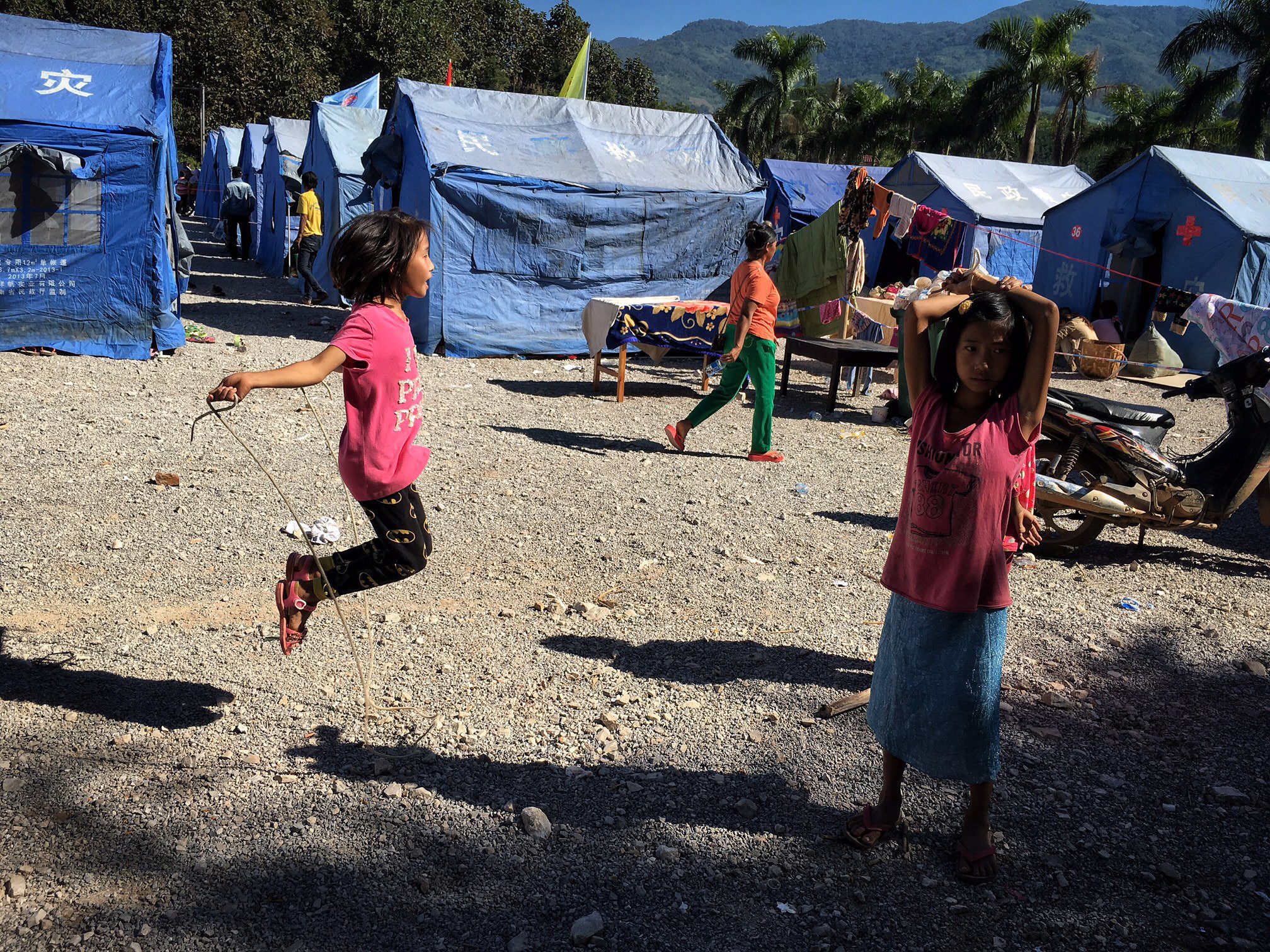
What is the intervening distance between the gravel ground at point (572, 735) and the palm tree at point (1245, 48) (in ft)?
94.6

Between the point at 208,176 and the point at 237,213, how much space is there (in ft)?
33.6

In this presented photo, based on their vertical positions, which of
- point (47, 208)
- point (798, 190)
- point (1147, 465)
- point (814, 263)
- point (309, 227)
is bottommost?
point (1147, 465)

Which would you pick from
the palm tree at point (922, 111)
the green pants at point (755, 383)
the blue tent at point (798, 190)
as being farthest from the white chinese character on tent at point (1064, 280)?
the palm tree at point (922, 111)

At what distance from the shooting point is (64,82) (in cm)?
951

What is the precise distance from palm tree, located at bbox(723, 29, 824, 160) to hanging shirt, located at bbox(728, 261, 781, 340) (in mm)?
44145

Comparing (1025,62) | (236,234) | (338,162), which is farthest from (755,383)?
(1025,62)

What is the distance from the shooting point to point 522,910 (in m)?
2.34

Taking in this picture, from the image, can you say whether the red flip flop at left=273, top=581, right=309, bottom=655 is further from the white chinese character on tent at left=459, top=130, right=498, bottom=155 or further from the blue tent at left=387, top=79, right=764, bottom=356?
the white chinese character on tent at left=459, top=130, right=498, bottom=155

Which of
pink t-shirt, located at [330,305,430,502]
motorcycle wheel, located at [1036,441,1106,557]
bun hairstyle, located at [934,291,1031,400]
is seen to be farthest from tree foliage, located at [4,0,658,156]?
bun hairstyle, located at [934,291,1031,400]

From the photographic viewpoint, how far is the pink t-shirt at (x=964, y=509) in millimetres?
2412

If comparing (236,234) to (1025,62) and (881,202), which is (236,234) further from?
(1025,62)

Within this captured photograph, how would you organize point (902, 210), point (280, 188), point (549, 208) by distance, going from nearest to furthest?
point (902, 210) < point (549, 208) < point (280, 188)

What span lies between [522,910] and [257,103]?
35.5 m

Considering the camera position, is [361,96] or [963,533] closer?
[963,533]
